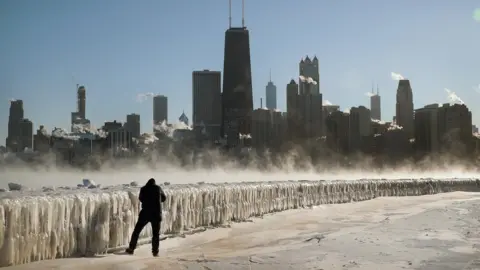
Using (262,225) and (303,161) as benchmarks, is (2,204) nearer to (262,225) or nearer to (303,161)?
(262,225)

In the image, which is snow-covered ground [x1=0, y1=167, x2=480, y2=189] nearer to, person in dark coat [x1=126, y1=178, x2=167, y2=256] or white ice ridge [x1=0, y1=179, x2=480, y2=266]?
white ice ridge [x1=0, y1=179, x2=480, y2=266]

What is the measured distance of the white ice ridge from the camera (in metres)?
12.1

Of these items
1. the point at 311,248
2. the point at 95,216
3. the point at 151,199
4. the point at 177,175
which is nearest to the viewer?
the point at 95,216

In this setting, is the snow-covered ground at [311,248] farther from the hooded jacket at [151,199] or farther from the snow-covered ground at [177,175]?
the snow-covered ground at [177,175]

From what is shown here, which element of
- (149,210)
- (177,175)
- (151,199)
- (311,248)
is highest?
(151,199)

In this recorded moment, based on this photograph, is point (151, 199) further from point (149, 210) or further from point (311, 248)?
point (311, 248)

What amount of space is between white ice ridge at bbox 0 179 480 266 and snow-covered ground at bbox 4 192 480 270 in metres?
0.44

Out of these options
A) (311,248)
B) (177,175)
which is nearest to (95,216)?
(311,248)

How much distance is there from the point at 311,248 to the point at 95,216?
19.0 ft

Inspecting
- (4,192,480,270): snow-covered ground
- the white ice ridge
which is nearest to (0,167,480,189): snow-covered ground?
the white ice ridge

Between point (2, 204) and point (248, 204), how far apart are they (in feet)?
44.6

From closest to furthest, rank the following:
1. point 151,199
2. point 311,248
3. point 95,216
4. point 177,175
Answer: point 95,216, point 151,199, point 311,248, point 177,175

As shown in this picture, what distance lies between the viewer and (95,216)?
1452 centimetres

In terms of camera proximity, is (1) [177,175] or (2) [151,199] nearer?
(2) [151,199]
